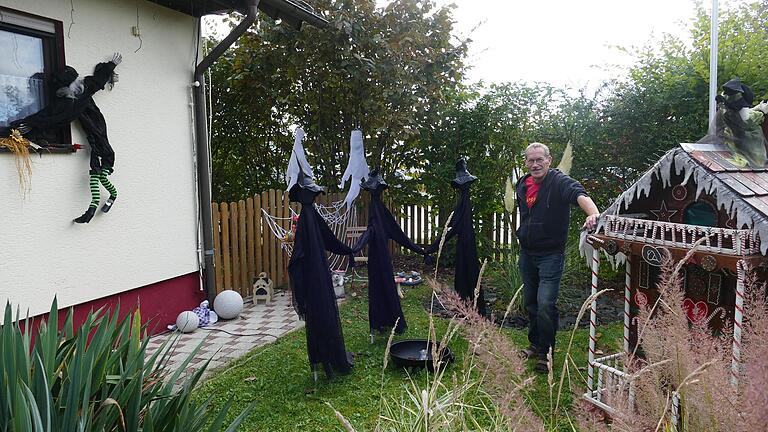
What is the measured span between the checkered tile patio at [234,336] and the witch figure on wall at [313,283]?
0.91 m

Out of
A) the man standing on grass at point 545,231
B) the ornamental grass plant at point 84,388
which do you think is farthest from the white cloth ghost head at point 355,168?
the ornamental grass plant at point 84,388

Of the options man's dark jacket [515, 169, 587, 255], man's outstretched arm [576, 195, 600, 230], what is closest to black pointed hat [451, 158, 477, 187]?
man's dark jacket [515, 169, 587, 255]

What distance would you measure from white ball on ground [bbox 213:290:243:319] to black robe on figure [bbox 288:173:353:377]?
6.58 feet

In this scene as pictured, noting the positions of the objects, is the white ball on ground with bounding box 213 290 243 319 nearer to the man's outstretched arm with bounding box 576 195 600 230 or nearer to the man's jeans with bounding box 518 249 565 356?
the man's jeans with bounding box 518 249 565 356

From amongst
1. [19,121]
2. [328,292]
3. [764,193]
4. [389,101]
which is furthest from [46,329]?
[389,101]

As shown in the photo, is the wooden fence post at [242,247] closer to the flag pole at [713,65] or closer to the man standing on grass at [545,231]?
the man standing on grass at [545,231]

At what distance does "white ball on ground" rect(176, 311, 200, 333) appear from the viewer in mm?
5066

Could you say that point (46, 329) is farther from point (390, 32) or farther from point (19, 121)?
point (390, 32)

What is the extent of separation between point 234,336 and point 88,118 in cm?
235

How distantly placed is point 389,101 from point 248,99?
2.22m

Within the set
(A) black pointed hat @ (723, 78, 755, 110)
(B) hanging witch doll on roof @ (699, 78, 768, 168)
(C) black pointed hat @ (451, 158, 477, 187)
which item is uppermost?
(A) black pointed hat @ (723, 78, 755, 110)

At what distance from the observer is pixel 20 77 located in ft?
13.1

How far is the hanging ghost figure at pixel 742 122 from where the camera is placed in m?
2.80

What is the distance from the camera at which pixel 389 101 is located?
752 cm
